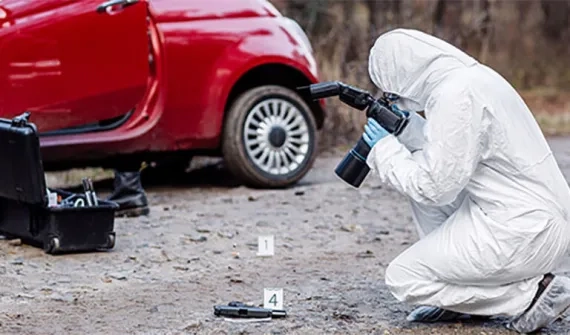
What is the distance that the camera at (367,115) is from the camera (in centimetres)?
557

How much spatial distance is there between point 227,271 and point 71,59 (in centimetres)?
208

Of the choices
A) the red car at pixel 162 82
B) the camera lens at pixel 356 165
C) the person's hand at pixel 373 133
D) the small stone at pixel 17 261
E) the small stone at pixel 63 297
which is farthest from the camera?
the red car at pixel 162 82

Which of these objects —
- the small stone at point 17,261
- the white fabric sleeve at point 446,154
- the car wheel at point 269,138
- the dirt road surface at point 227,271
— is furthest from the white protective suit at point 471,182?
the car wheel at point 269,138

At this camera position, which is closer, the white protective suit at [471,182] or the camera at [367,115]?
the white protective suit at [471,182]

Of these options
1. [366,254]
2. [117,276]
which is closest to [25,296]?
[117,276]

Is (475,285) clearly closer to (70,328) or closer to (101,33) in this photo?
(70,328)

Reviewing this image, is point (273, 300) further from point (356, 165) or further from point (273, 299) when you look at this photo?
point (356, 165)

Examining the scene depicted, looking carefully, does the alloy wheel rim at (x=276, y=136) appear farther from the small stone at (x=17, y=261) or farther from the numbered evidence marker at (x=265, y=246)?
the small stone at (x=17, y=261)

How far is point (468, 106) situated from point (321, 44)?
7625mm

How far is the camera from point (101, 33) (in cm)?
838

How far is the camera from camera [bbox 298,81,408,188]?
18.3 feet

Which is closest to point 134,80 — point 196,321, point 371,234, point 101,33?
point 101,33

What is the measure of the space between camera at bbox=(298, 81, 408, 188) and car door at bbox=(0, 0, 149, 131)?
111 inches

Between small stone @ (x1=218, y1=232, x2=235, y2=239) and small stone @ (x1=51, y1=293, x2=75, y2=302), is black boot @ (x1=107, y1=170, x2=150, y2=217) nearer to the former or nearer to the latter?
small stone @ (x1=218, y1=232, x2=235, y2=239)
